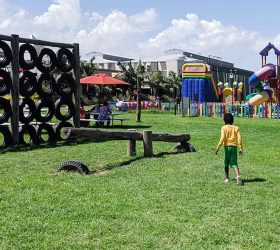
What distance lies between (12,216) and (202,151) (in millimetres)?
7150

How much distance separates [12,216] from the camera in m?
5.95

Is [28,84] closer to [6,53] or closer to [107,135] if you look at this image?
[6,53]

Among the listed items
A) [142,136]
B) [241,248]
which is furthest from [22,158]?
[241,248]

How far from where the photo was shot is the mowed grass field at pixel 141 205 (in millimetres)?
5074

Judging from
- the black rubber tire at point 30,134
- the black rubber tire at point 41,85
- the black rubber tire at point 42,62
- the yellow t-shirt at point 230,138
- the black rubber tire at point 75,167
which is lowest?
the black rubber tire at point 75,167

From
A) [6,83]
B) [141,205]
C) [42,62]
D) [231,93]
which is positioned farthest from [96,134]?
[231,93]

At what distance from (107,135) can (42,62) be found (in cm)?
578

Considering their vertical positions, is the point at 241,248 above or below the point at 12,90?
below

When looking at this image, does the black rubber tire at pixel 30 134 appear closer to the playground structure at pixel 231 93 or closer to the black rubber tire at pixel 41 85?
the black rubber tire at pixel 41 85

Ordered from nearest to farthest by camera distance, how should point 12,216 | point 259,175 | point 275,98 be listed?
point 12,216 < point 259,175 < point 275,98

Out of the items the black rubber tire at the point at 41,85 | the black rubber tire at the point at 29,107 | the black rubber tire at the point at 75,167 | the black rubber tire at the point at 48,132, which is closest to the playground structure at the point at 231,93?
the black rubber tire at the point at 41,85

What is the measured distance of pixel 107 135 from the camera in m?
10.8

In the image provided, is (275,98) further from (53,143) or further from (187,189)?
(187,189)

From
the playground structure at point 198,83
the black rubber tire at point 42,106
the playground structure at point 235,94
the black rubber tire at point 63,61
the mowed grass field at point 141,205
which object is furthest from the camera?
the playground structure at point 198,83
